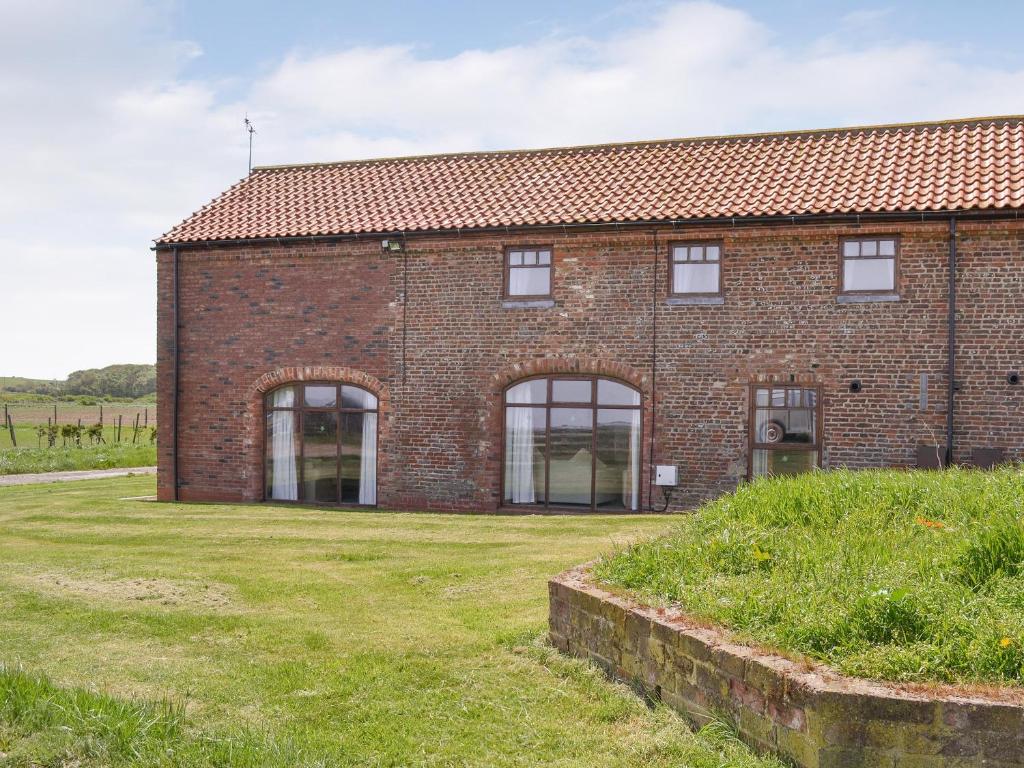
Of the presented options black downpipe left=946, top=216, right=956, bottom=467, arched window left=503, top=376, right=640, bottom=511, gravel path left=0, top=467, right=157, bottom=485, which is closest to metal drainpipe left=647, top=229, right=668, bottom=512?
arched window left=503, top=376, right=640, bottom=511

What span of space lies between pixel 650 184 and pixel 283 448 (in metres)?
8.79

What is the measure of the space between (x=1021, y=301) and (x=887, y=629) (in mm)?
11472

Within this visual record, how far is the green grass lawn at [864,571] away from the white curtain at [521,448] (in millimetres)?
8449

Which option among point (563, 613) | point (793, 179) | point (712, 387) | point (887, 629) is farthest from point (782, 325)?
point (887, 629)

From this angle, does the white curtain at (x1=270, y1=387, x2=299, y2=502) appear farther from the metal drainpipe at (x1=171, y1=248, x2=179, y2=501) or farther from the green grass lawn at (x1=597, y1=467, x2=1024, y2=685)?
the green grass lawn at (x1=597, y1=467, x2=1024, y2=685)

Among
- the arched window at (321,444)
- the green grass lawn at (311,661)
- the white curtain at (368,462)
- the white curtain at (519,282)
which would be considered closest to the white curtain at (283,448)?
the arched window at (321,444)

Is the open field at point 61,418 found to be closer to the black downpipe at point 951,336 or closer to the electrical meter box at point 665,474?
the electrical meter box at point 665,474

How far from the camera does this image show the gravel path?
25.2 m

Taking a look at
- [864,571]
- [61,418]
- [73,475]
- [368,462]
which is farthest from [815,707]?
[61,418]

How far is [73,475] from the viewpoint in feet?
88.6

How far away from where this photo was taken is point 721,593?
5969 millimetres

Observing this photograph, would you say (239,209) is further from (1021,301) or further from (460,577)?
(1021,301)

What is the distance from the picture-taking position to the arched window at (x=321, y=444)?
58.7ft

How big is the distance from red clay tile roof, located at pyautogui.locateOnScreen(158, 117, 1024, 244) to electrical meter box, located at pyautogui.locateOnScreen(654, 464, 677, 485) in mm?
4223
